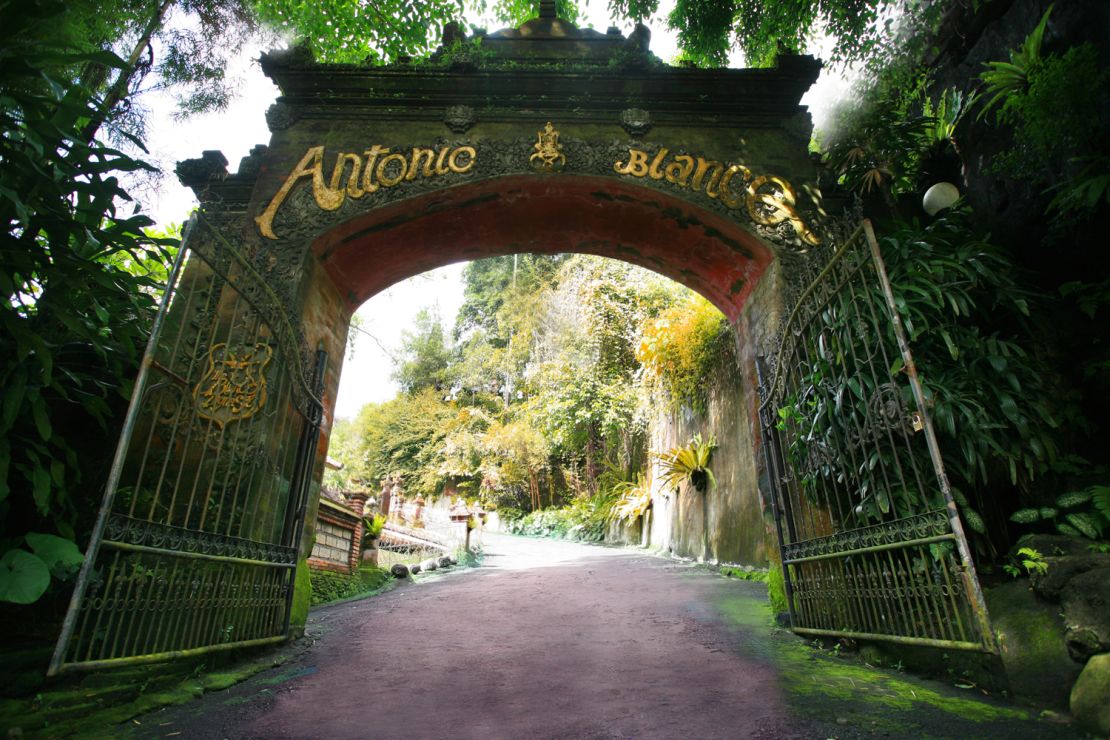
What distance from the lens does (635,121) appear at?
536 centimetres

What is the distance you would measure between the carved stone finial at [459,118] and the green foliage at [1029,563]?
5.11m

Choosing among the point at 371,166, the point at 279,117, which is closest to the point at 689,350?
the point at 371,166

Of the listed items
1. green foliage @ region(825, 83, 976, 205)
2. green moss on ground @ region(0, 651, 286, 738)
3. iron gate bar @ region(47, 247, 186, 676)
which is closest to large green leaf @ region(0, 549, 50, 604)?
iron gate bar @ region(47, 247, 186, 676)

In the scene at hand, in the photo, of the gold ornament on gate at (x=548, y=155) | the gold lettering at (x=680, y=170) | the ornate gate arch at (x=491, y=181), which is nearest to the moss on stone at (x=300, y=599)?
the ornate gate arch at (x=491, y=181)

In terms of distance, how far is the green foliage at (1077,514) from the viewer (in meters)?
2.79

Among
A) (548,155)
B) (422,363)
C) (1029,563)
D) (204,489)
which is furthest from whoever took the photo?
(422,363)

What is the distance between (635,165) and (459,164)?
5.26 ft

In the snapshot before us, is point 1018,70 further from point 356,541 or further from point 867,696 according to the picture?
point 356,541

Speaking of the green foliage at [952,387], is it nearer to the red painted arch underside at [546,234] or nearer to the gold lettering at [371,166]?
the red painted arch underside at [546,234]

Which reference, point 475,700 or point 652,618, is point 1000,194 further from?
point 475,700

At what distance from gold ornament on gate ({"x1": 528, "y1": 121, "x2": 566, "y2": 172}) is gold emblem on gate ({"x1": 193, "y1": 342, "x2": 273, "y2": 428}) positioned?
9.19 ft

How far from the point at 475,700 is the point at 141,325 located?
8.96 ft

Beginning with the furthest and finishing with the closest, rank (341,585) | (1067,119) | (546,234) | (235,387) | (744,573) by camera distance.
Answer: (341,585), (744,573), (546,234), (235,387), (1067,119)

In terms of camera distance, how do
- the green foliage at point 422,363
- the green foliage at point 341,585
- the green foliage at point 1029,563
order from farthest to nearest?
the green foliage at point 422,363, the green foliage at point 341,585, the green foliage at point 1029,563
